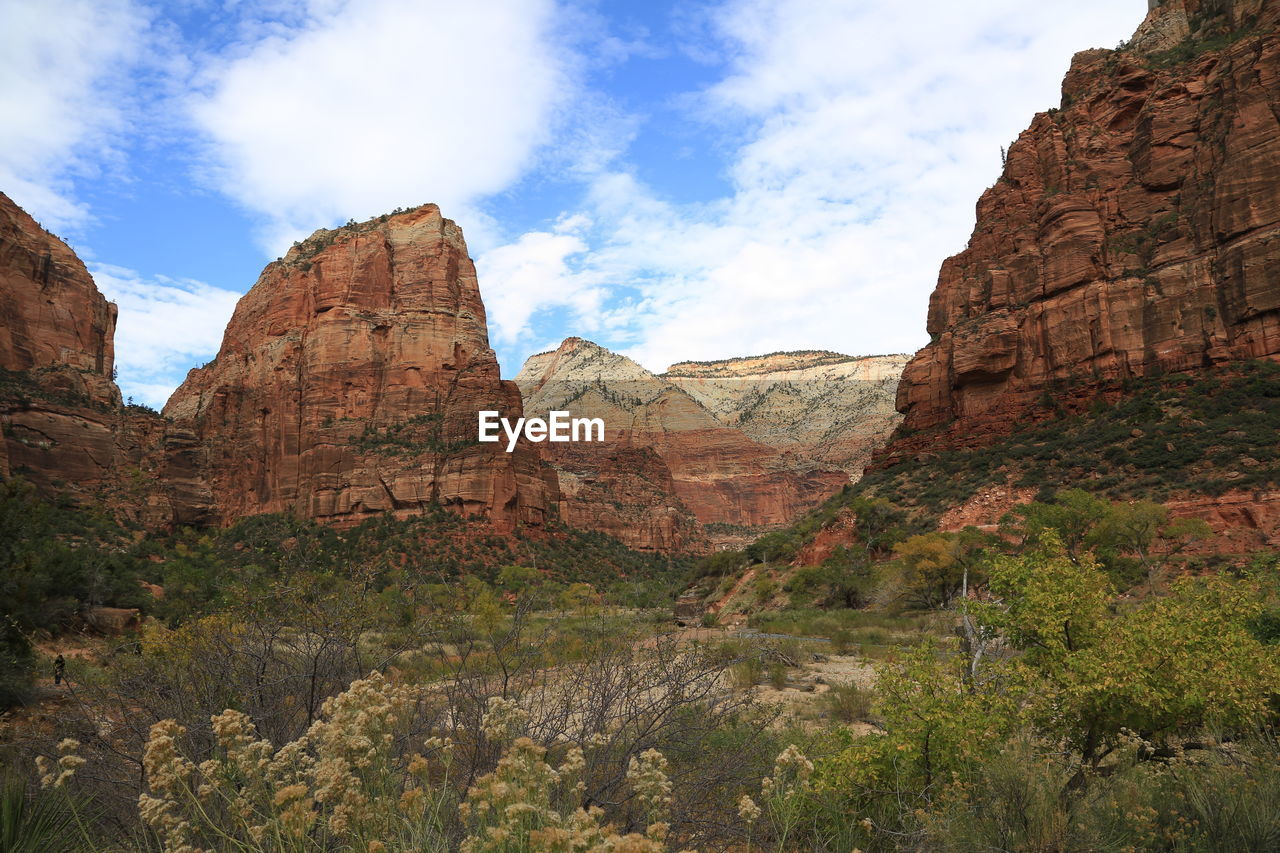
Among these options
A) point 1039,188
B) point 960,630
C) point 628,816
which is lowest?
point 960,630

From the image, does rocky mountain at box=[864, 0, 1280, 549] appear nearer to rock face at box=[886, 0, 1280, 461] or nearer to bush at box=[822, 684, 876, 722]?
rock face at box=[886, 0, 1280, 461]

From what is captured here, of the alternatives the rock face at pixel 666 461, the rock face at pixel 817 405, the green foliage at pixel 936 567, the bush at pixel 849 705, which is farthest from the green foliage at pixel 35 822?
the rock face at pixel 817 405

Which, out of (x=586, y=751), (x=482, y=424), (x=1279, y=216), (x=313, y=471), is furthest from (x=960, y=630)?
(x=313, y=471)

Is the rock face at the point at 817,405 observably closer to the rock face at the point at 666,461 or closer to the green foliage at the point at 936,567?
the rock face at the point at 666,461

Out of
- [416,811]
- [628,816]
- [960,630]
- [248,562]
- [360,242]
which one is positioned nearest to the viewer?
[416,811]

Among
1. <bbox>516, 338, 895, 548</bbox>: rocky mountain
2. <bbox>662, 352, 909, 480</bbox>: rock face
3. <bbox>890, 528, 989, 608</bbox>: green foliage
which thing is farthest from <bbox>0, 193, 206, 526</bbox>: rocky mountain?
<bbox>662, 352, 909, 480</bbox>: rock face

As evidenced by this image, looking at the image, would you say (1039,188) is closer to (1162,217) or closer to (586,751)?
(1162,217)

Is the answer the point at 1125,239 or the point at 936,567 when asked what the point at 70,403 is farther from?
the point at 1125,239

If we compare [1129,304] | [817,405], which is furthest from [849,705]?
[817,405]
